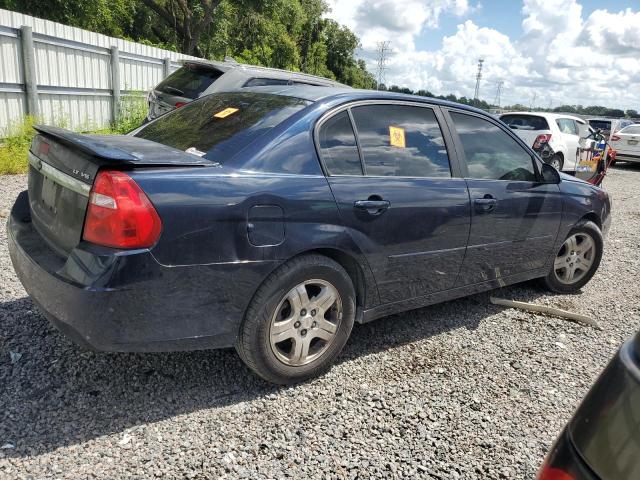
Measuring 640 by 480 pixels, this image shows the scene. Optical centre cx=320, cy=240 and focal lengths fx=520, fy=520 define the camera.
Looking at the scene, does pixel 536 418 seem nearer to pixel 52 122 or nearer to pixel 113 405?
pixel 113 405

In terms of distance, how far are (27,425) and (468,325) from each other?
3.01 metres

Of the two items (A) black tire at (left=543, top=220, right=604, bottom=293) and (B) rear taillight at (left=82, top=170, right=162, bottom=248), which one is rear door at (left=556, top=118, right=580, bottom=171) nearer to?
(A) black tire at (left=543, top=220, right=604, bottom=293)

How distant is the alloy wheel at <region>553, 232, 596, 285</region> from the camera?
15.6ft

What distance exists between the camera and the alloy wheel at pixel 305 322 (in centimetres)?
282

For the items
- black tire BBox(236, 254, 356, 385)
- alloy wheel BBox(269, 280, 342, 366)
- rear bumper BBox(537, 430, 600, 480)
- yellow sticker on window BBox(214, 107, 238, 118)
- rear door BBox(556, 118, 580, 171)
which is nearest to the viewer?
rear bumper BBox(537, 430, 600, 480)

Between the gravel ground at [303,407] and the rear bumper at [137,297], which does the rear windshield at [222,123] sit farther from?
the gravel ground at [303,407]

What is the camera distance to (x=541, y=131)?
1302 cm

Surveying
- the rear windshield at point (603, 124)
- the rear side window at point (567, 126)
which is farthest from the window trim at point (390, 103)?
the rear windshield at point (603, 124)

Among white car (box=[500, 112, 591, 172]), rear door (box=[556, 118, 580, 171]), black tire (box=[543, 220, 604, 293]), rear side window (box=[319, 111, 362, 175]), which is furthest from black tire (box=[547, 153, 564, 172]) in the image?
rear side window (box=[319, 111, 362, 175])

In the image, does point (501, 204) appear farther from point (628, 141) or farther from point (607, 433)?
point (628, 141)

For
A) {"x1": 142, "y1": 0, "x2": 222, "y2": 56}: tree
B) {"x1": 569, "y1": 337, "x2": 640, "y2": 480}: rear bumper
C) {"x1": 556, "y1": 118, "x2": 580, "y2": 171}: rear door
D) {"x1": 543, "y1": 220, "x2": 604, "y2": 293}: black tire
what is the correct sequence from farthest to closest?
{"x1": 142, "y1": 0, "x2": 222, "y2": 56}: tree
{"x1": 556, "y1": 118, "x2": 580, "y2": 171}: rear door
{"x1": 543, "y1": 220, "x2": 604, "y2": 293}: black tire
{"x1": 569, "y1": 337, "x2": 640, "y2": 480}: rear bumper

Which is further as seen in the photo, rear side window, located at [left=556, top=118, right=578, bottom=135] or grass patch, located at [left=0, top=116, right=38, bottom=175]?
rear side window, located at [left=556, top=118, right=578, bottom=135]

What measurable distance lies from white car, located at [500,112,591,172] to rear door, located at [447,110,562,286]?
9.05 metres

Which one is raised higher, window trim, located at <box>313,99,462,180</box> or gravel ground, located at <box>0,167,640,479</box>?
window trim, located at <box>313,99,462,180</box>
